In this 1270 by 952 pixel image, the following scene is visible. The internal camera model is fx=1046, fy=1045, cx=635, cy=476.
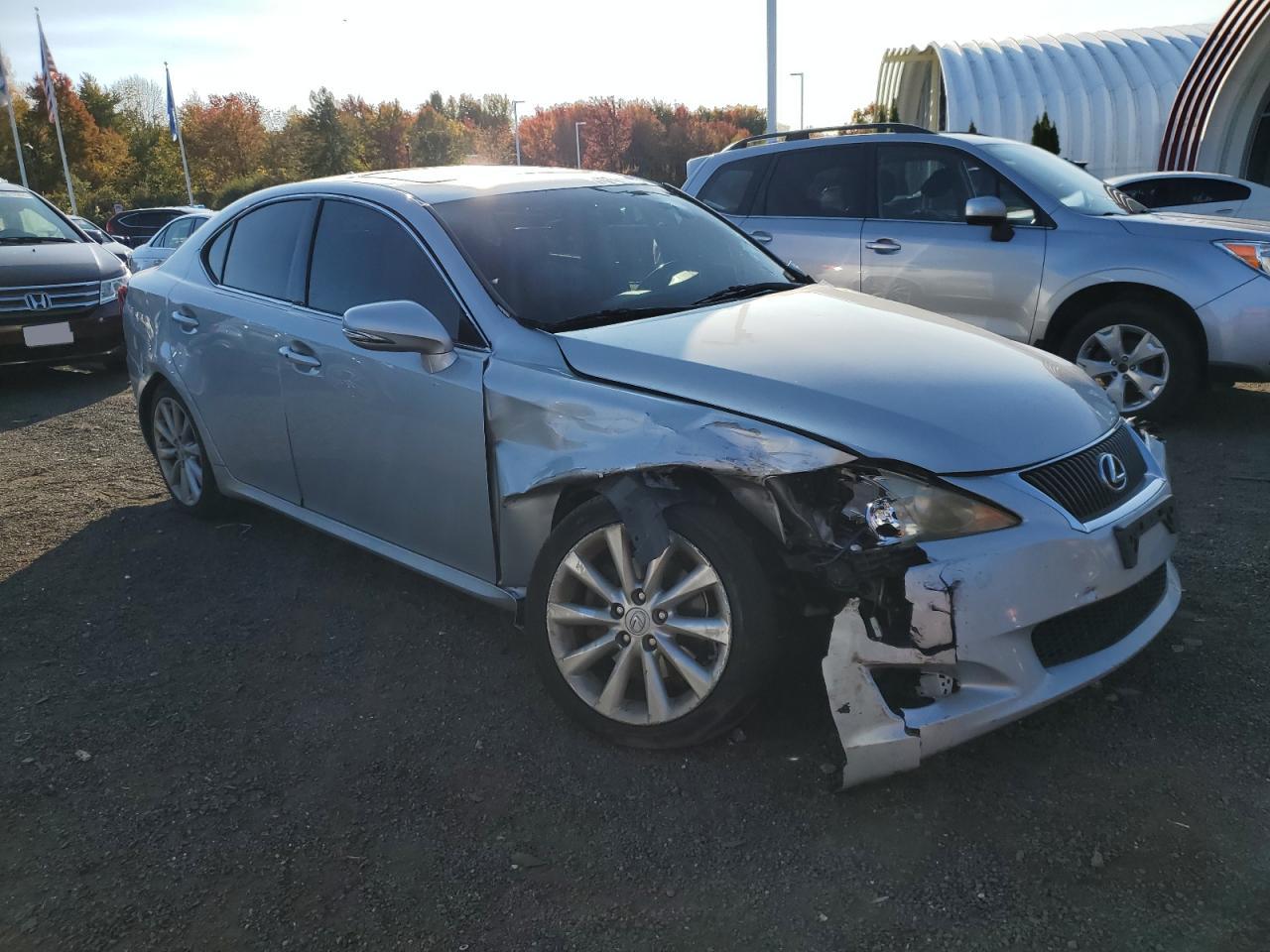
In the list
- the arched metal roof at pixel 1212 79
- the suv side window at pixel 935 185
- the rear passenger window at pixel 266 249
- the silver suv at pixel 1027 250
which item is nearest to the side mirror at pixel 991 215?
the silver suv at pixel 1027 250

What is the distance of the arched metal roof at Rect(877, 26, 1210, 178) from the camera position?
30031 mm

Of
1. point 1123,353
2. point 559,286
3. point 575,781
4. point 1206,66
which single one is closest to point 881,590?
point 575,781

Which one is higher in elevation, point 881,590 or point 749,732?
point 881,590

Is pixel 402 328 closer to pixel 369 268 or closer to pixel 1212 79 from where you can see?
pixel 369 268

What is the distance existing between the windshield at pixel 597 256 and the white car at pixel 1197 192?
1025 cm

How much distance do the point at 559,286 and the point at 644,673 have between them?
143 centimetres

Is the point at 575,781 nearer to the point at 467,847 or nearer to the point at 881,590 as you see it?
the point at 467,847

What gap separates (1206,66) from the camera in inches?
828

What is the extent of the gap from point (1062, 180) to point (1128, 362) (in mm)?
1367

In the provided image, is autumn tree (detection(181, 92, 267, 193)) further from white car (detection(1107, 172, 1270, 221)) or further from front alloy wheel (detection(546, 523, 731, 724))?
front alloy wheel (detection(546, 523, 731, 724))

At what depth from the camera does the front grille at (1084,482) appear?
2.78 meters

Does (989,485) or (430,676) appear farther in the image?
(430,676)

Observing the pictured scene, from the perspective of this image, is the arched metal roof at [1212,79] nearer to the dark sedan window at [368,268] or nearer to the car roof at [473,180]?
the car roof at [473,180]

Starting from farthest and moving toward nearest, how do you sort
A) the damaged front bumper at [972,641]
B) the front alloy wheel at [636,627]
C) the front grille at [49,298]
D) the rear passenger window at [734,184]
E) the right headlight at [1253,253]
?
the front grille at [49,298]
the rear passenger window at [734,184]
the right headlight at [1253,253]
the front alloy wheel at [636,627]
the damaged front bumper at [972,641]
